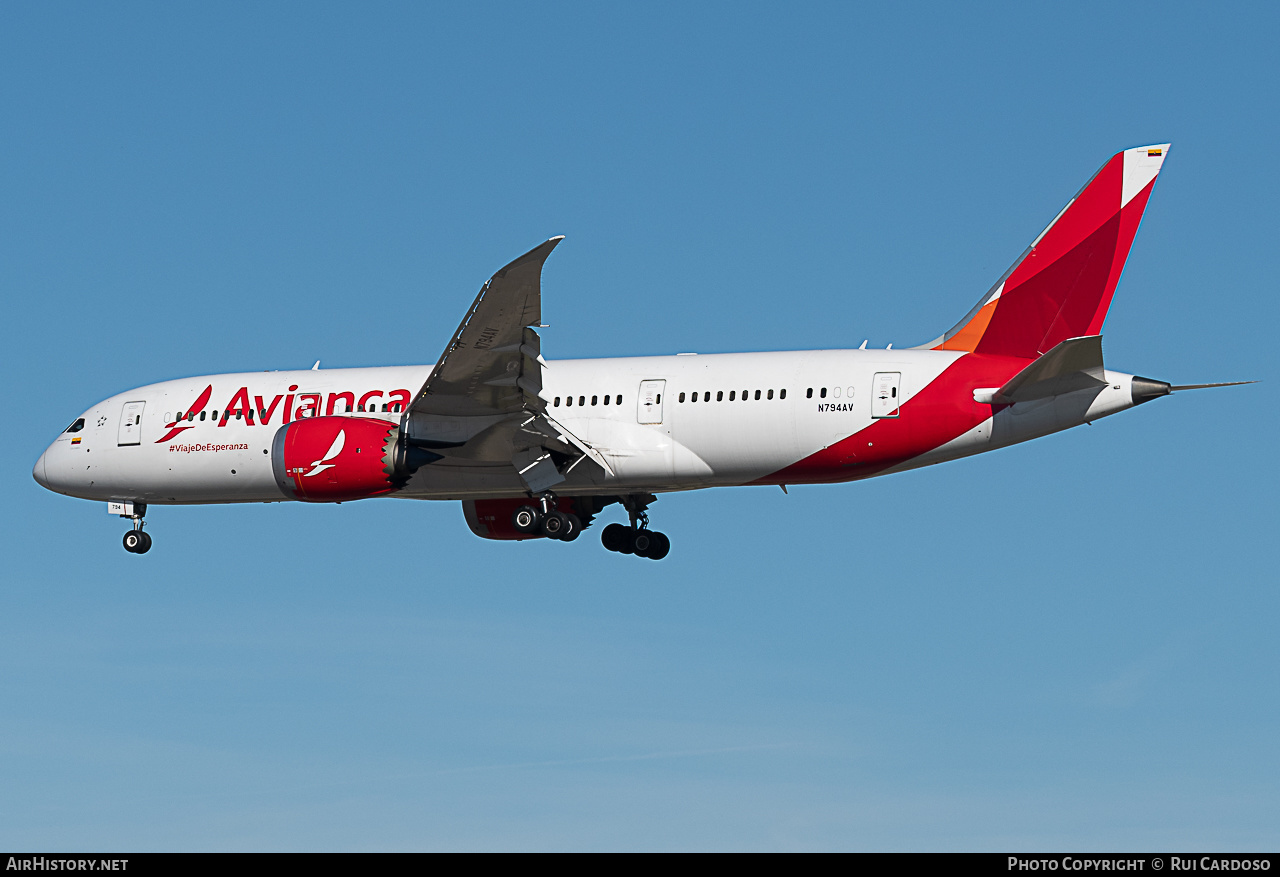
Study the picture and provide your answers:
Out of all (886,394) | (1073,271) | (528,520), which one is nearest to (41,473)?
(528,520)

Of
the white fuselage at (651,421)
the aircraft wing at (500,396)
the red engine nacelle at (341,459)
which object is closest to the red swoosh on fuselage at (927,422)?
the white fuselage at (651,421)

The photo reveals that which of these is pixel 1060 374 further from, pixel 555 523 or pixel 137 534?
pixel 137 534

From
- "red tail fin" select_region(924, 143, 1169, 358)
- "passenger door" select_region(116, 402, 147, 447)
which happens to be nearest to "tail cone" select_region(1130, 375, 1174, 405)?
"red tail fin" select_region(924, 143, 1169, 358)

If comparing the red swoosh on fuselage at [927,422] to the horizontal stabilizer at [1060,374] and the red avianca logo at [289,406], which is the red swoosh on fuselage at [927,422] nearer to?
the horizontal stabilizer at [1060,374]

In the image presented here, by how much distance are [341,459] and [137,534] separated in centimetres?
653

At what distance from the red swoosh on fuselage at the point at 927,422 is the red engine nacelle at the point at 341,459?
7.58 m

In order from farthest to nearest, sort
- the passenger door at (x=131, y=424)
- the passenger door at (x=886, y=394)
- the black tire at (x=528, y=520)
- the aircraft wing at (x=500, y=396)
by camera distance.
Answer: the passenger door at (x=131, y=424), the black tire at (x=528, y=520), the passenger door at (x=886, y=394), the aircraft wing at (x=500, y=396)

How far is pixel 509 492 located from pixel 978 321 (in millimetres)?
9504

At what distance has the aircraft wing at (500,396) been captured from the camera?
92.0 feet

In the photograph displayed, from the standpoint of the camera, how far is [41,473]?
118 feet

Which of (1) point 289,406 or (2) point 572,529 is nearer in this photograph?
(2) point 572,529

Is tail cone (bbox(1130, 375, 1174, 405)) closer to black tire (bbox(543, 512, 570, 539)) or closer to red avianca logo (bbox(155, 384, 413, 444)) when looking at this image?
black tire (bbox(543, 512, 570, 539))

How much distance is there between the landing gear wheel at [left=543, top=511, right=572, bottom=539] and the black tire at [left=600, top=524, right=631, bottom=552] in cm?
335
